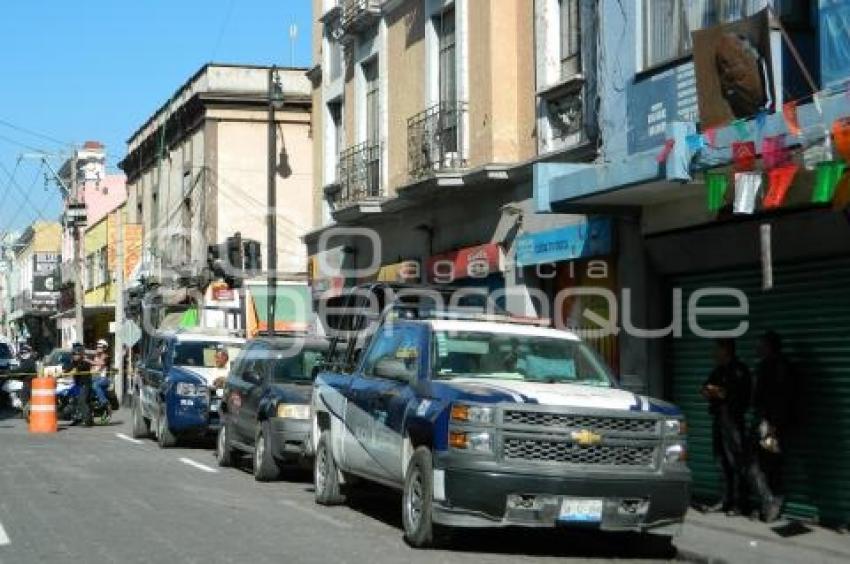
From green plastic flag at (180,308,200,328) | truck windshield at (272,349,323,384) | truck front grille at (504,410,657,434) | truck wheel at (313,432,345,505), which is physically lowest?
truck wheel at (313,432,345,505)

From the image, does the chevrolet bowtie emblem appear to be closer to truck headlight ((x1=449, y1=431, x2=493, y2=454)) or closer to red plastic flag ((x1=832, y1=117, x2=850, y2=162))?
truck headlight ((x1=449, y1=431, x2=493, y2=454))

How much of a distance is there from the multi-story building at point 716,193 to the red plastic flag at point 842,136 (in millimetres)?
130

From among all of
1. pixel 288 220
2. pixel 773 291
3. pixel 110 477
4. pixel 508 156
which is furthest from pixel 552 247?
pixel 288 220

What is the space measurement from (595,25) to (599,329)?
4.02 metres

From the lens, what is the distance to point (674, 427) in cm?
1010

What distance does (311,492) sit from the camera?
14.7 metres

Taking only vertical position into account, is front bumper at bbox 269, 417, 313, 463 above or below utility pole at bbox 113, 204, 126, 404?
below

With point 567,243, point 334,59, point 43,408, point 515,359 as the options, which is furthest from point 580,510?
point 334,59

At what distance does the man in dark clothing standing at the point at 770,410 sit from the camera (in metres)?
12.1

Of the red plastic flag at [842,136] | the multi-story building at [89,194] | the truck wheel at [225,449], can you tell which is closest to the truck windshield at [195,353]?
the truck wheel at [225,449]

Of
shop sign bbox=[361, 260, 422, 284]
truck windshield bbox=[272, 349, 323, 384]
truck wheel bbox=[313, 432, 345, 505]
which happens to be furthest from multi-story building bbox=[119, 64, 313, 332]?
truck wheel bbox=[313, 432, 345, 505]

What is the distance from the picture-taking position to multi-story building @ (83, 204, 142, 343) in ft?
148

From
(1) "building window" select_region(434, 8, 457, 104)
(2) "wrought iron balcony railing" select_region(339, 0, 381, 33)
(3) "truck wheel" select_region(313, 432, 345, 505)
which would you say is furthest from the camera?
(2) "wrought iron balcony railing" select_region(339, 0, 381, 33)

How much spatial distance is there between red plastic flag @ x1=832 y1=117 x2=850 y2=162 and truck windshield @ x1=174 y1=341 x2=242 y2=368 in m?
14.1
